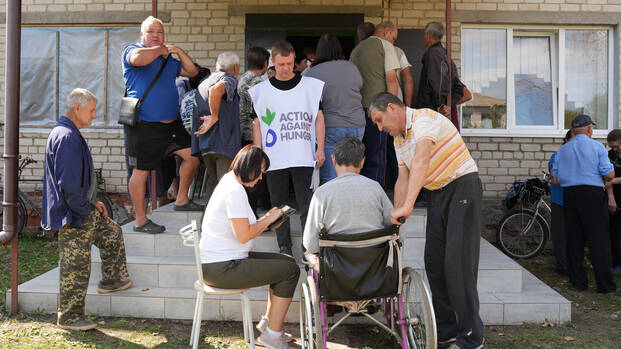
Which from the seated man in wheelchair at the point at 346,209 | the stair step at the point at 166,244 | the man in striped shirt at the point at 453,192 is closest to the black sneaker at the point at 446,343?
the man in striped shirt at the point at 453,192

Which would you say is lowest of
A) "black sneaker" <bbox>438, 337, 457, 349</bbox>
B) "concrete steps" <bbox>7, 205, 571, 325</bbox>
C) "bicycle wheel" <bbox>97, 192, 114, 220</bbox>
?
"black sneaker" <bbox>438, 337, 457, 349</bbox>

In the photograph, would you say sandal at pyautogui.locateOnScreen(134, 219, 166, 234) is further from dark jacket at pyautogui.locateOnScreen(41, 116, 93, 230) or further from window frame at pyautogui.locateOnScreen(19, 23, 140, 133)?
window frame at pyautogui.locateOnScreen(19, 23, 140, 133)

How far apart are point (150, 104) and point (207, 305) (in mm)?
1779

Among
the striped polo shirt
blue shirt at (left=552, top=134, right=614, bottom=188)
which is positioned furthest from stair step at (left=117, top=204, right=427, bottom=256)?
blue shirt at (left=552, top=134, right=614, bottom=188)

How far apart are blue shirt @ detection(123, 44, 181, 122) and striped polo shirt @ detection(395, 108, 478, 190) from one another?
7.40 feet

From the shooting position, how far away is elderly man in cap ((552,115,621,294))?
216 inches

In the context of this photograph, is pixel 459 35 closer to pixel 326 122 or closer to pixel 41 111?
pixel 326 122

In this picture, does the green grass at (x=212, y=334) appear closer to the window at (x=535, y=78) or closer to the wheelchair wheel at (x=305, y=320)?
the wheelchair wheel at (x=305, y=320)

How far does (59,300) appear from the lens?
408 centimetres

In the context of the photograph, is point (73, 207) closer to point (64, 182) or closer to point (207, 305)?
point (64, 182)

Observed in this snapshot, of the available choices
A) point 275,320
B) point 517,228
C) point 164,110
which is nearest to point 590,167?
point 517,228

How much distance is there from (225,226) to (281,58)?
1.50m

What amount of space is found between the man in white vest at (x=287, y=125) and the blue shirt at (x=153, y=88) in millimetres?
866

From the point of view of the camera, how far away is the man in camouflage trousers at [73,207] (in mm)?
3861
